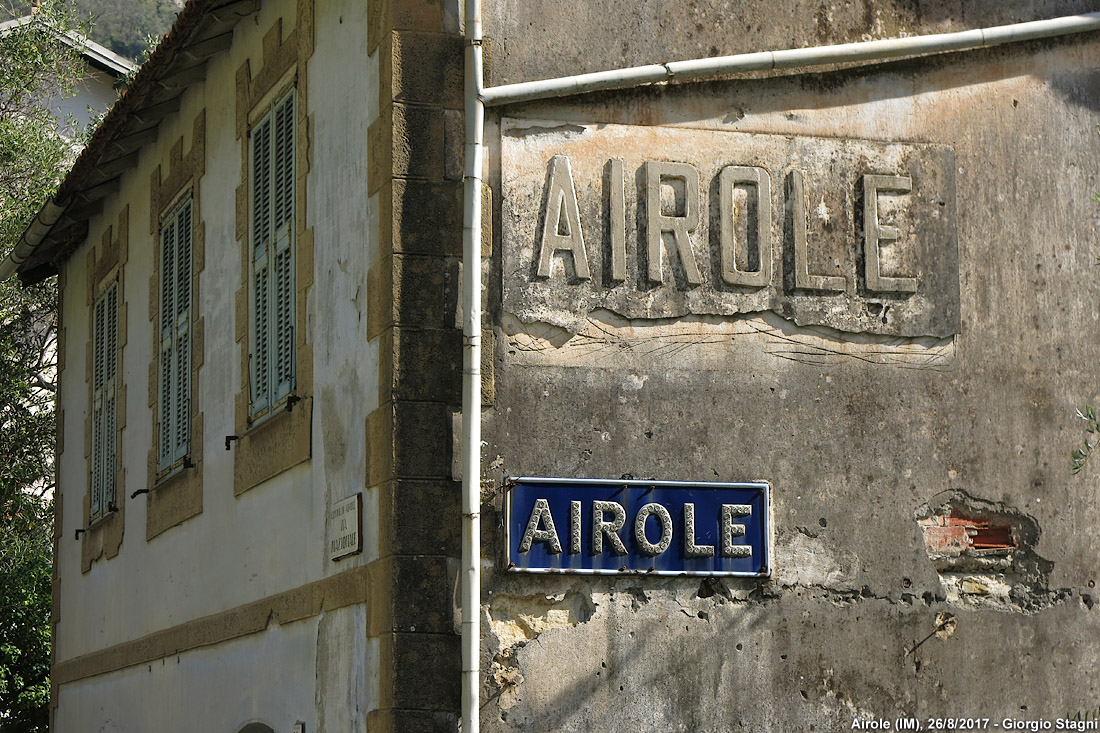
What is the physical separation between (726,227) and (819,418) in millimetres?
1011

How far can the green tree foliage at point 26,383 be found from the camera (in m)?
17.5

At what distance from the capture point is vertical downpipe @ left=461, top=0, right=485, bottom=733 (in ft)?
23.0

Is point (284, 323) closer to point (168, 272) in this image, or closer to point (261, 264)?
point (261, 264)

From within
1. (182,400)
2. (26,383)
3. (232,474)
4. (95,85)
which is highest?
(95,85)

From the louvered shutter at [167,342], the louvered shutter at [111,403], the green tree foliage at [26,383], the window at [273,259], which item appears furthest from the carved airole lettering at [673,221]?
the green tree foliage at [26,383]

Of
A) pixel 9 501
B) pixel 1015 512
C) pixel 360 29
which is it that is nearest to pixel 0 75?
pixel 9 501

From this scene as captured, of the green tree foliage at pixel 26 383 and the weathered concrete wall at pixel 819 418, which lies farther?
the green tree foliage at pixel 26 383

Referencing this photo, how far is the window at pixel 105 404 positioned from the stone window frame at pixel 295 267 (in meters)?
3.83

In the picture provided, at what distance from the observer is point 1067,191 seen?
8211mm

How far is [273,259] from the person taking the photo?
9180 millimetres

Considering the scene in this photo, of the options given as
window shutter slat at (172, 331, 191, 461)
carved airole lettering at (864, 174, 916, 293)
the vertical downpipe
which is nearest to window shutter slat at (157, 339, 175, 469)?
window shutter slat at (172, 331, 191, 461)

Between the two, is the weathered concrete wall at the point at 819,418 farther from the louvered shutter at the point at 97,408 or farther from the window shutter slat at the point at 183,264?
the louvered shutter at the point at 97,408

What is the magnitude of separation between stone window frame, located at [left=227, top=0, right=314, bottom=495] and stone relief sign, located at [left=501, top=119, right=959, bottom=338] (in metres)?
1.60

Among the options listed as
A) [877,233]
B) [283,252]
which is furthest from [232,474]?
[877,233]
